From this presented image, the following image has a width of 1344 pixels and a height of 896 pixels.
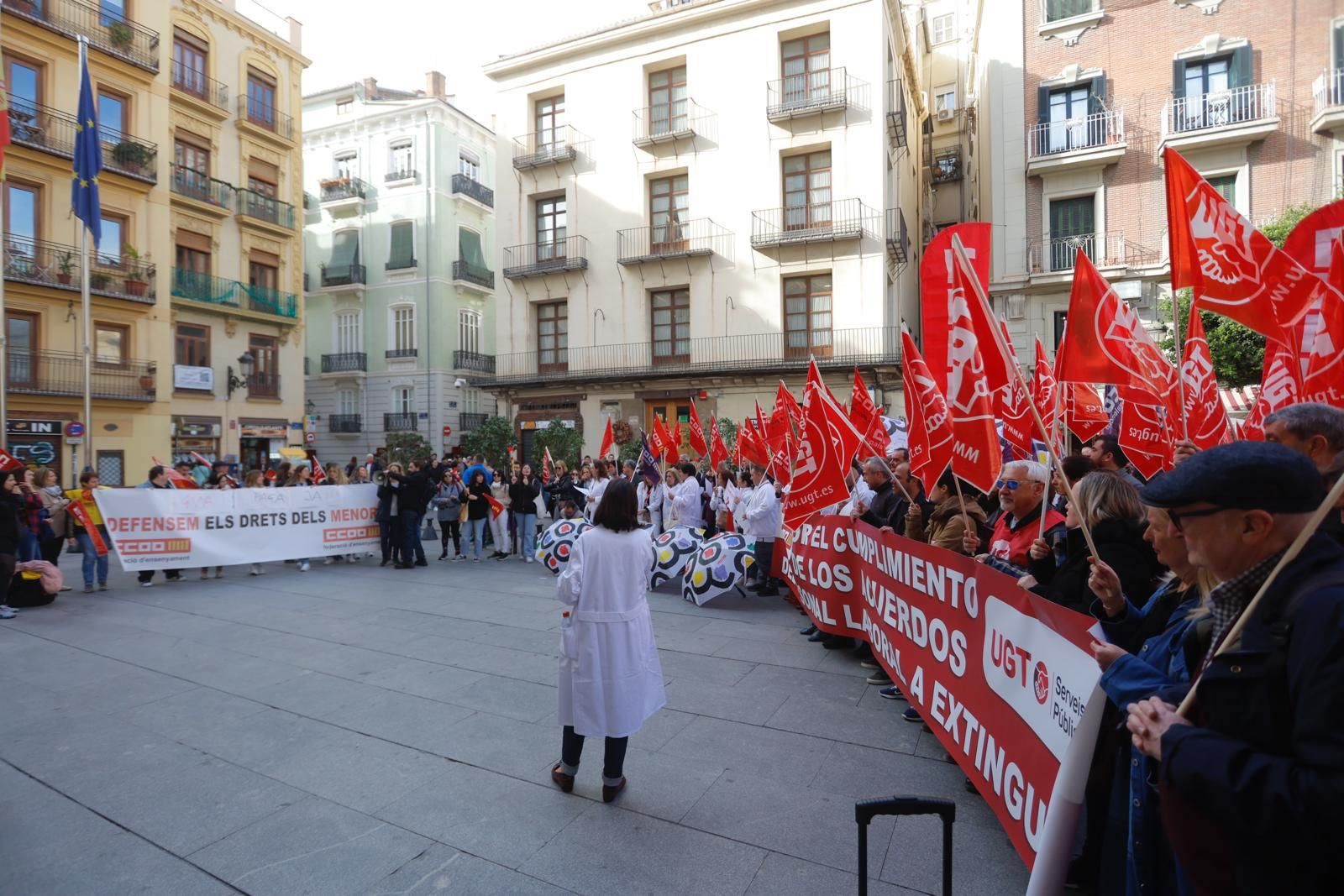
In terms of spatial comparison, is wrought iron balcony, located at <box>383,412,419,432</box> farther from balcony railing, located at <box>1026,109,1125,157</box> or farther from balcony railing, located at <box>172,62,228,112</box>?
balcony railing, located at <box>1026,109,1125,157</box>

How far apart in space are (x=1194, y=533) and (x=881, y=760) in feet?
10.8

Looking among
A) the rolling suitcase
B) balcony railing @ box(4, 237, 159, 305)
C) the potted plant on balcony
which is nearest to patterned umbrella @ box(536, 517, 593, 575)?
the rolling suitcase

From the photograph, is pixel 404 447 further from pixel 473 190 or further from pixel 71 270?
pixel 473 190

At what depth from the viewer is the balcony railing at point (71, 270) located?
21438 mm

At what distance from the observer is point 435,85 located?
38.4m

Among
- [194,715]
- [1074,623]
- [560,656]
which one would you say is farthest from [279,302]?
[1074,623]

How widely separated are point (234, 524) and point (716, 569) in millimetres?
7750

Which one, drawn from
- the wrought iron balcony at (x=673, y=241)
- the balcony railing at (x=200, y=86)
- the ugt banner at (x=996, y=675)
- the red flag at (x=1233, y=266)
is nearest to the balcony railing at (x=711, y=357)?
the wrought iron balcony at (x=673, y=241)

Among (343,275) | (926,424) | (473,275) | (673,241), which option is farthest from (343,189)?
(926,424)

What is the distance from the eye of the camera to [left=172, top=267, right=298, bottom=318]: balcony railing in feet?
85.1

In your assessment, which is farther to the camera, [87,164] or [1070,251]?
[1070,251]

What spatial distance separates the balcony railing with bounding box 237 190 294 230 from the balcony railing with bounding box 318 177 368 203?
5.38m

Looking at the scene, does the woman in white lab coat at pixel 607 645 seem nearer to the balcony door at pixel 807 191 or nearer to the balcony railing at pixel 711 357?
the balcony railing at pixel 711 357

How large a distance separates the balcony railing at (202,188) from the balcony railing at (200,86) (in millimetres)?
2795
